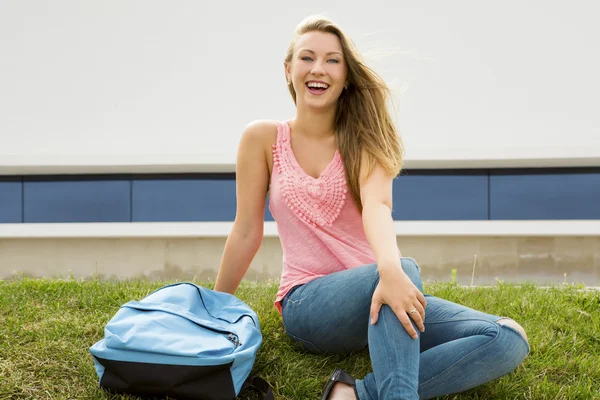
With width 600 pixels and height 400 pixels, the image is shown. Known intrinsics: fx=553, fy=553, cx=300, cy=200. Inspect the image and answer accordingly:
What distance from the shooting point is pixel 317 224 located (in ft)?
8.61

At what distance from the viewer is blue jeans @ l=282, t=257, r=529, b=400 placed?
6.62ft

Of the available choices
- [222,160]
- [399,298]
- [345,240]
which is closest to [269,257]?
[222,160]

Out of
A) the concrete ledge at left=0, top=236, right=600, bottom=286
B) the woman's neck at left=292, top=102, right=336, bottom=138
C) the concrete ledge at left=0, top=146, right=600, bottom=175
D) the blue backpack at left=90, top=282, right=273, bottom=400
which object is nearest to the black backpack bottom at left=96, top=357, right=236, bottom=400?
the blue backpack at left=90, top=282, right=273, bottom=400

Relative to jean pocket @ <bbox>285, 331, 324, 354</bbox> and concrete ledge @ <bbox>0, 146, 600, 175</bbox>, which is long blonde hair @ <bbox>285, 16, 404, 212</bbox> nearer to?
jean pocket @ <bbox>285, 331, 324, 354</bbox>

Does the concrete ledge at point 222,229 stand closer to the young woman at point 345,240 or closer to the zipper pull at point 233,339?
the young woman at point 345,240

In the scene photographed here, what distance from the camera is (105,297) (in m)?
3.68

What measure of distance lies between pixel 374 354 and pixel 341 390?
0.30m

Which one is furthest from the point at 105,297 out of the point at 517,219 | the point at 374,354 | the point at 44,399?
the point at 517,219

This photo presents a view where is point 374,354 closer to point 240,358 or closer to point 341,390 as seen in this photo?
A: point 341,390

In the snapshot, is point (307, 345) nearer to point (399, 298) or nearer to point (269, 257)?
point (399, 298)

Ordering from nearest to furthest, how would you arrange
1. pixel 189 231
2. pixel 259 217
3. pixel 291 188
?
1. pixel 291 188
2. pixel 259 217
3. pixel 189 231

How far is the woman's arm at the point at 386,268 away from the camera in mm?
2037

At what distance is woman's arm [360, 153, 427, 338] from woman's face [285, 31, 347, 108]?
0.50 meters

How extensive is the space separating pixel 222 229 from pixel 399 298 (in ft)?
34.8
